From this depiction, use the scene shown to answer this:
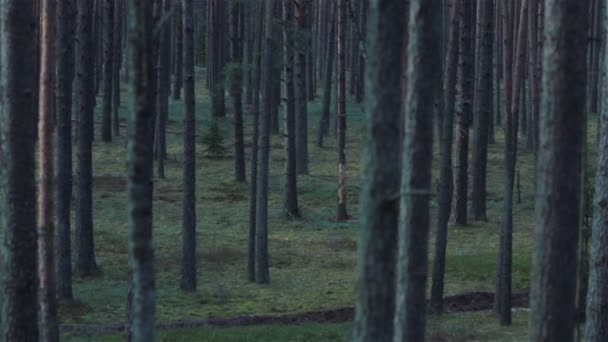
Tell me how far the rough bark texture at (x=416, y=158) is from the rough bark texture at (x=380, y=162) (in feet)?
7.24

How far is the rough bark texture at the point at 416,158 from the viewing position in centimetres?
1101

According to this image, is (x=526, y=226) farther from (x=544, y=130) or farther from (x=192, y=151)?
(x=544, y=130)

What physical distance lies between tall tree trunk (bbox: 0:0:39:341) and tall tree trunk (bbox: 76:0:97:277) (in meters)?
11.3

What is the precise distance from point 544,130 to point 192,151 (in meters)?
15.4

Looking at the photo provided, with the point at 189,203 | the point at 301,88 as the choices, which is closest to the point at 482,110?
the point at 301,88

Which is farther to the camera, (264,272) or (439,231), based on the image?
(264,272)

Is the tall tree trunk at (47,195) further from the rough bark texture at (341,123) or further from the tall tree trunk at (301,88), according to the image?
the rough bark texture at (341,123)

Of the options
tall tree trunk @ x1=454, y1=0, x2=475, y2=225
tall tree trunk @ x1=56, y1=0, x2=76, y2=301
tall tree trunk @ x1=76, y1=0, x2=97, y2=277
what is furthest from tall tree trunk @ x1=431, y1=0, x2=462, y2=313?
tall tree trunk @ x1=76, y1=0, x2=97, y2=277

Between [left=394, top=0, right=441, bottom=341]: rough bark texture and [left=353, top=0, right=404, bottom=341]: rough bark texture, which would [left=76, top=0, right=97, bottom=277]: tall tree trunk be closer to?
[left=394, top=0, right=441, bottom=341]: rough bark texture

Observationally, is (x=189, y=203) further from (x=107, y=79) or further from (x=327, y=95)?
(x=327, y=95)

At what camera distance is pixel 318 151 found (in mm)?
46094

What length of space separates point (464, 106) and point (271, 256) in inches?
271

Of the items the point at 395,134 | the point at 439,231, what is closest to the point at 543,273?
the point at 395,134

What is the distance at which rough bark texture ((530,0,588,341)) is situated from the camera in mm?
9492
